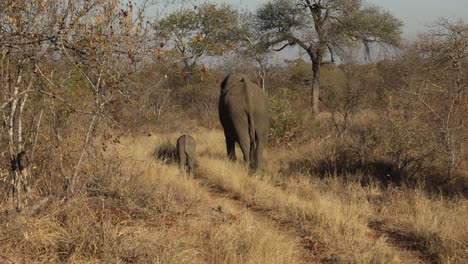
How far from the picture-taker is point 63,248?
11.5ft

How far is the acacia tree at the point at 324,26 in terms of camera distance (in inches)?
785

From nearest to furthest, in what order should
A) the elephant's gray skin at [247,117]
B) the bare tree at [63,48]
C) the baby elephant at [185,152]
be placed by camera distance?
1. the bare tree at [63,48]
2. the elephant's gray skin at [247,117]
3. the baby elephant at [185,152]

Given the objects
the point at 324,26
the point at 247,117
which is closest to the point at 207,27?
the point at 247,117

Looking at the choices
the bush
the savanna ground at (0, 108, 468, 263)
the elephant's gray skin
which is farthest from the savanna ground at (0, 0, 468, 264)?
the bush

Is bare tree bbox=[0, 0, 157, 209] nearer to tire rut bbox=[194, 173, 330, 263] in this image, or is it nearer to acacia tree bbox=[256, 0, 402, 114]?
tire rut bbox=[194, 173, 330, 263]

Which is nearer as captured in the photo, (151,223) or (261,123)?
(151,223)

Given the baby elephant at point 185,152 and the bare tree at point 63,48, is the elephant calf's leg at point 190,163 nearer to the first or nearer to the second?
the baby elephant at point 185,152

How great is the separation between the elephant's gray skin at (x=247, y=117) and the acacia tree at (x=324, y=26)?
12293 millimetres

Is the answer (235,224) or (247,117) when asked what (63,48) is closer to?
(235,224)

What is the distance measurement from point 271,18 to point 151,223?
18404 mm

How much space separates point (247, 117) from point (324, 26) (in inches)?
563

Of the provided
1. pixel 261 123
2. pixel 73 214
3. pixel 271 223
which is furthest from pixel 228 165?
pixel 73 214

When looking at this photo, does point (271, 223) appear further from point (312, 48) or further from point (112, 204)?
point (312, 48)

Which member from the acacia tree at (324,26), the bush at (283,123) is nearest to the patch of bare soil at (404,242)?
the bush at (283,123)
